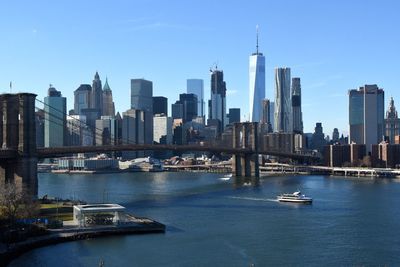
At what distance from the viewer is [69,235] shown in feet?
74.6

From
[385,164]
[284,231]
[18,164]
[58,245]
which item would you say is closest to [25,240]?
[58,245]

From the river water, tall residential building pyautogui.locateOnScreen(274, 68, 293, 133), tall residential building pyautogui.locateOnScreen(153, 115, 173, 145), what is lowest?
the river water

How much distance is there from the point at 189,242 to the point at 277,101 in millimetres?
172496

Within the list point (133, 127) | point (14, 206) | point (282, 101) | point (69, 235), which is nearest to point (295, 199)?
point (69, 235)

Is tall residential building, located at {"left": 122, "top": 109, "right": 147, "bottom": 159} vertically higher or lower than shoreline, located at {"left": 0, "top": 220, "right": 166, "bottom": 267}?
higher

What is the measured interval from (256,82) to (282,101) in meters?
10.5

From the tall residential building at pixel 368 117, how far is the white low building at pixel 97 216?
9614cm

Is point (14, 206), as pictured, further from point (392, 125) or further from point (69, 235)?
point (392, 125)

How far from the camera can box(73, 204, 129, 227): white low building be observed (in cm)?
2459

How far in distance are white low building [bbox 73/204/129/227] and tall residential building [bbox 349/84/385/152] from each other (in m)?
96.1

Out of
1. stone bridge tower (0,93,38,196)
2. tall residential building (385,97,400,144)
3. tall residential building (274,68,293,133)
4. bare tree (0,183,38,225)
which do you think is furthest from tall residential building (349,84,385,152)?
bare tree (0,183,38,225)

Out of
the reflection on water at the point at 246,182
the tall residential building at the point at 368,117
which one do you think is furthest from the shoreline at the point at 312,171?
the tall residential building at the point at 368,117

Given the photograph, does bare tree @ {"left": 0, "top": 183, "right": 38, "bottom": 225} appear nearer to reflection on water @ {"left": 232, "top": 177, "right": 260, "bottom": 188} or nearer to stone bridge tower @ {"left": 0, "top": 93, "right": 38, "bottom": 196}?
stone bridge tower @ {"left": 0, "top": 93, "right": 38, "bottom": 196}

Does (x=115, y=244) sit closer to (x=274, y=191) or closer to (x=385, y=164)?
(x=274, y=191)
